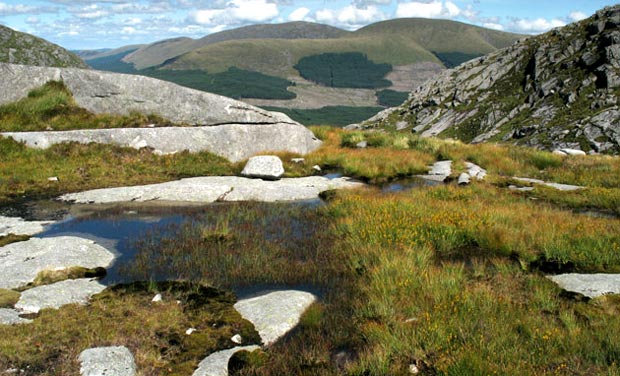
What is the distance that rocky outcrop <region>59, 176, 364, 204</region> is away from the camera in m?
16.3

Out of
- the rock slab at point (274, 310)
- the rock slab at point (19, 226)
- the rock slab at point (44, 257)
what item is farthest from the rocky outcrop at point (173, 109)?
the rock slab at point (274, 310)

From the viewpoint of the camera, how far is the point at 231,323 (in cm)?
812

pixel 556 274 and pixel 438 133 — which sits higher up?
pixel 556 274

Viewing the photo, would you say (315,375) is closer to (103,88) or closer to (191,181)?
(191,181)

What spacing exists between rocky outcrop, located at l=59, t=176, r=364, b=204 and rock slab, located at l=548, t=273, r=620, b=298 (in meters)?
10.2

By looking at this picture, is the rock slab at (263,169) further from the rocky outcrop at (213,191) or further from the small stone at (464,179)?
the small stone at (464,179)

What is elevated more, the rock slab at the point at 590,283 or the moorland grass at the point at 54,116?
the moorland grass at the point at 54,116

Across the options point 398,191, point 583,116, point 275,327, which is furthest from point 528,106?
point 275,327

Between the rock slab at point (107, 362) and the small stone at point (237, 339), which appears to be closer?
the rock slab at point (107, 362)

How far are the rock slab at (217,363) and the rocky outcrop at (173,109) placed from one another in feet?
52.4

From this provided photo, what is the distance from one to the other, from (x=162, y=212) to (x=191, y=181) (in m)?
3.56

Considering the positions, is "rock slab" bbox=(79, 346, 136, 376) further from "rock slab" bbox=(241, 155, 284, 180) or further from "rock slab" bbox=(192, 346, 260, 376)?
"rock slab" bbox=(241, 155, 284, 180)

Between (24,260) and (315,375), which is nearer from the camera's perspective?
(315,375)

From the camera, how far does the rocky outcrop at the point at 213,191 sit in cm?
1634
